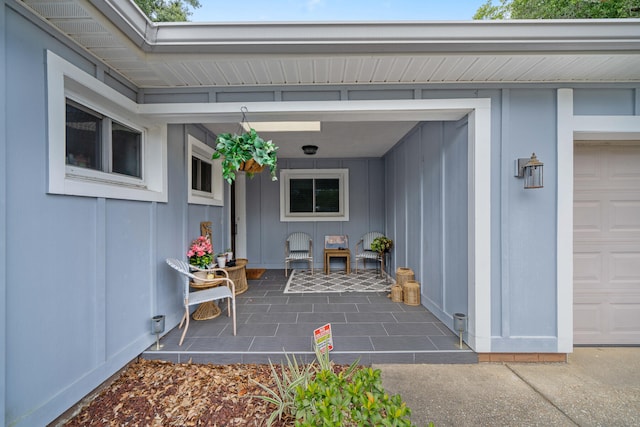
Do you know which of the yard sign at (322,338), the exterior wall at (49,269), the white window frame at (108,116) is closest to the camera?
the exterior wall at (49,269)

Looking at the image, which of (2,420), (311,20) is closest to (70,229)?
(2,420)

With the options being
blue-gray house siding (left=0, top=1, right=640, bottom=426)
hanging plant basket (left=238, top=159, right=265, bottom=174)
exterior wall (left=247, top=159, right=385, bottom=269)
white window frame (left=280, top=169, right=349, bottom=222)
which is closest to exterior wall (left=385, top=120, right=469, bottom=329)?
blue-gray house siding (left=0, top=1, right=640, bottom=426)

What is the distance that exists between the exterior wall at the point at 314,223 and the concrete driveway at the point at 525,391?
3377 mm

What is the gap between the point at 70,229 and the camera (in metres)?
1.57

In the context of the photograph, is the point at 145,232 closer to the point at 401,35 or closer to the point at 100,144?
the point at 100,144

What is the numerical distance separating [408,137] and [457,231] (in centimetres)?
180

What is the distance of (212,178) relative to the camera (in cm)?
369

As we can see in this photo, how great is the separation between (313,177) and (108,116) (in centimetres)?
375

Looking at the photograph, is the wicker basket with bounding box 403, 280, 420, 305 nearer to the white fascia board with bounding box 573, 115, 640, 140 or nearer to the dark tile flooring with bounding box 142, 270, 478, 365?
the dark tile flooring with bounding box 142, 270, 478, 365

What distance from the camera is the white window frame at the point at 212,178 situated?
2926mm

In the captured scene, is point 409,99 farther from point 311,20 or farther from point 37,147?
point 37,147

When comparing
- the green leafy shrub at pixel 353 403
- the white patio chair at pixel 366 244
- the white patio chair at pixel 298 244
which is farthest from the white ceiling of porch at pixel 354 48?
the white patio chair at pixel 298 244

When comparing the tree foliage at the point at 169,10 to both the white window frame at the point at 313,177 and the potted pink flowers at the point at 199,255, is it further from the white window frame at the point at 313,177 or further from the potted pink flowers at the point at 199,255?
the potted pink flowers at the point at 199,255

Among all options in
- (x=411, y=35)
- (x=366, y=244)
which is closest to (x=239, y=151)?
(x=411, y=35)
